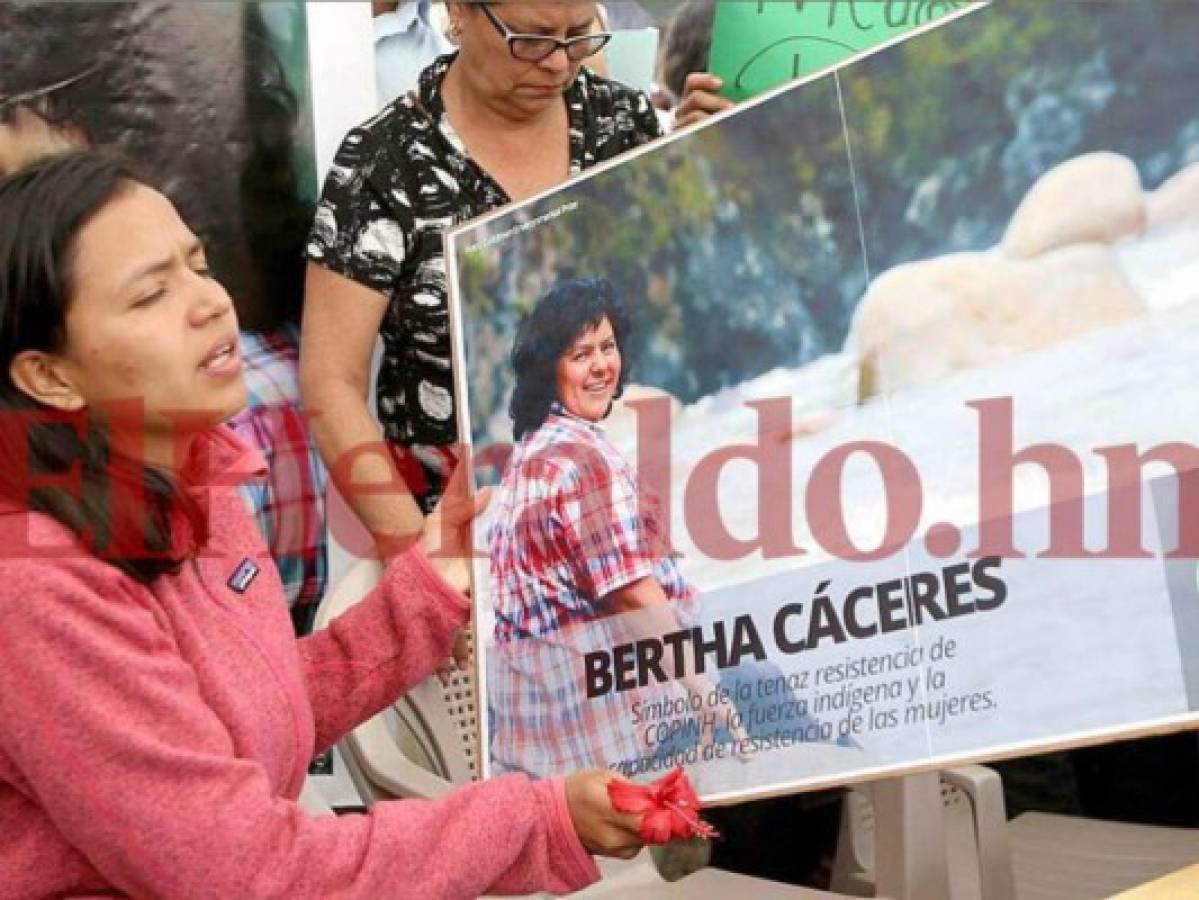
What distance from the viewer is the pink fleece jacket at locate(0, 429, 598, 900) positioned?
1.12 metres

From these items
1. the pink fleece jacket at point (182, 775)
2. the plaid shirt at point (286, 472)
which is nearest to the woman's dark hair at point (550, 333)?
the pink fleece jacket at point (182, 775)

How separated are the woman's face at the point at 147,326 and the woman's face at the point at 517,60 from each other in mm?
782

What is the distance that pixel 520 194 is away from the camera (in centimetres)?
203

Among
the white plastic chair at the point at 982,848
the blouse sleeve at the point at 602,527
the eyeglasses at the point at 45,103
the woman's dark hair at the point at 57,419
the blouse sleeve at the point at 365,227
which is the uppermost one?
the eyeglasses at the point at 45,103

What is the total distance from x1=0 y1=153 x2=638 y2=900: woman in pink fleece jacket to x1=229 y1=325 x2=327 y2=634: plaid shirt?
0.93m

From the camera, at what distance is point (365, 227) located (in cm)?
198

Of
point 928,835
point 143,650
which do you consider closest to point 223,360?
point 143,650

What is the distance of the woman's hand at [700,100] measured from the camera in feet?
6.94

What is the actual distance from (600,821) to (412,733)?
2.37 feet

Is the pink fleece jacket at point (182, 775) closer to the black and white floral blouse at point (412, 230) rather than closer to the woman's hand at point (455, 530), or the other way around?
the woman's hand at point (455, 530)

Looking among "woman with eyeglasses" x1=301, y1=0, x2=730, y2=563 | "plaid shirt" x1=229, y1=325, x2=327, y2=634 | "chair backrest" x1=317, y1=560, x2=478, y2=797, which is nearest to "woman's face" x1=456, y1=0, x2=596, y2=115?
"woman with eyeglasses" x1=301, y1=0, x2=730, y2=563

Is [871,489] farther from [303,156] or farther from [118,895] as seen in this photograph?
[303,156]

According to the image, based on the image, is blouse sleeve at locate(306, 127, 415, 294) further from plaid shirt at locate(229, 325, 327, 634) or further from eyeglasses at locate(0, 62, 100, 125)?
eyeglasses at locate(0, 62, 100, 125)

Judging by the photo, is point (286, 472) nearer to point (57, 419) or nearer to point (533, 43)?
point (533, 43)
